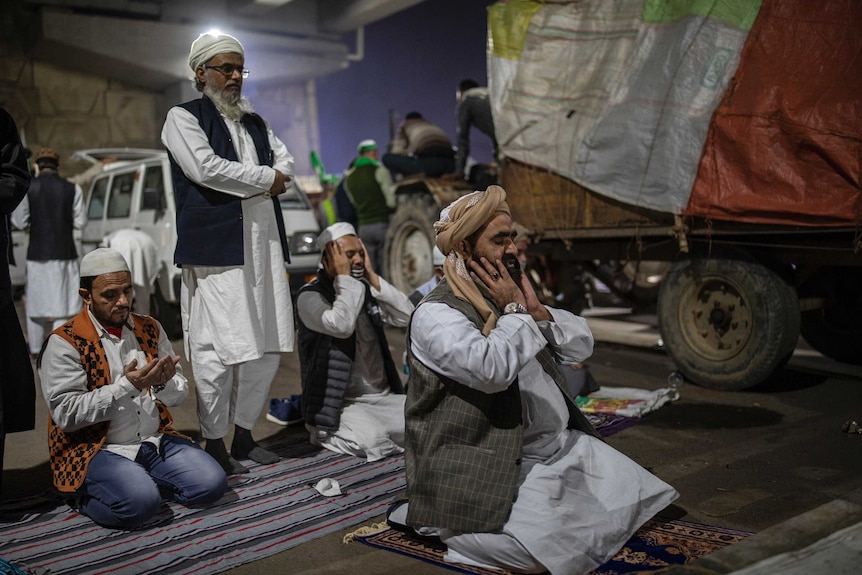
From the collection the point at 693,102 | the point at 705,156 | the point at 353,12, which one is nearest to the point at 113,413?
the point at 705,156

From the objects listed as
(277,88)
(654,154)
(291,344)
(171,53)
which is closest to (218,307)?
(291,344)

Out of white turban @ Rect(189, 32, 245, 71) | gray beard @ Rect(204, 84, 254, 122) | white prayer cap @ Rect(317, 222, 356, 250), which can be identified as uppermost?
white turban @ Rect(189, 32, 245, 71)

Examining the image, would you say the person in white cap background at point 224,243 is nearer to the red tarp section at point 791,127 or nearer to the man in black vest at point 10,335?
the man in black vest at point 10,335

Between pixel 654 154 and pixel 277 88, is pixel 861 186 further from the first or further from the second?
pixel 277 88

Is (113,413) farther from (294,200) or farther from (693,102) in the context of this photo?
(294,200)

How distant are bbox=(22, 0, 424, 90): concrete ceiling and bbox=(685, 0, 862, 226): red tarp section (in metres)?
13.3

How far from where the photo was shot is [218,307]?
4098 mm

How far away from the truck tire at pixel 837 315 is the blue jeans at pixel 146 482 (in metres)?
4.68

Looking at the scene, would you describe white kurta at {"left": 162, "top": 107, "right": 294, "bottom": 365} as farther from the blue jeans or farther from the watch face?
the watch face

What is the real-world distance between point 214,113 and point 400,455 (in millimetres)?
2083

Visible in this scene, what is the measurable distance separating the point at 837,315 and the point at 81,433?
18.4 ft

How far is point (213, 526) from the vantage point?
11.5 feet

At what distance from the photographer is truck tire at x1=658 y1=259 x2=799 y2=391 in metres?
5.55

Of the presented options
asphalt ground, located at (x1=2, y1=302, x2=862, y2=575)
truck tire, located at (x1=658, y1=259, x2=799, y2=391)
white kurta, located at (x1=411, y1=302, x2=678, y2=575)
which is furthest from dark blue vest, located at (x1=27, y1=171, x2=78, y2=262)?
white kurta, located at (x1=411, y1=302, x2=678, y2=575)
